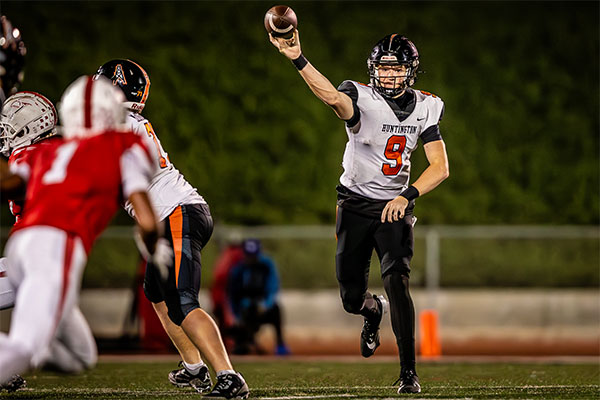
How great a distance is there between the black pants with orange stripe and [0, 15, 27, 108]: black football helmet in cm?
114

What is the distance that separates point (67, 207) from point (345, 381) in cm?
313

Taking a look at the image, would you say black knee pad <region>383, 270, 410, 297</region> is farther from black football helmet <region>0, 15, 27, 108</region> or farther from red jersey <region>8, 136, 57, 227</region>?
black football helmet <region>0, 15, 27, 108</region>

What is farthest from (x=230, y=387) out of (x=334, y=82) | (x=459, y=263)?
(x=334, y=82)

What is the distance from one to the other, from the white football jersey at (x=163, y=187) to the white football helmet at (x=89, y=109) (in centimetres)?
120

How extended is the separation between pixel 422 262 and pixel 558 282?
234 cm

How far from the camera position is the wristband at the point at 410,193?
18.0 feet

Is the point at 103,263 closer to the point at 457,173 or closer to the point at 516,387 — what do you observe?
the point at 457,173

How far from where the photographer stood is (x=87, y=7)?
17.2 meters

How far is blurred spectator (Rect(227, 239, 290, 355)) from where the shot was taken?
10.7m

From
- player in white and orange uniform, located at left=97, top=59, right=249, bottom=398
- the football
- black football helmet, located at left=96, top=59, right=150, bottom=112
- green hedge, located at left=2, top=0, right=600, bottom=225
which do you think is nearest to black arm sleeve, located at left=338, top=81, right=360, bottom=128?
the football

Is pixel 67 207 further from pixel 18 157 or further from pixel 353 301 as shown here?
pixel 353 301

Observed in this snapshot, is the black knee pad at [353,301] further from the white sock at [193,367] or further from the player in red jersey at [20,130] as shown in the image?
the player in red jersey at [20,130]

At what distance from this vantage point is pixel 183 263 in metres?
5.18

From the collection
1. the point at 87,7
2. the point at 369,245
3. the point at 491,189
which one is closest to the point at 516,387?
the point at 369,245
